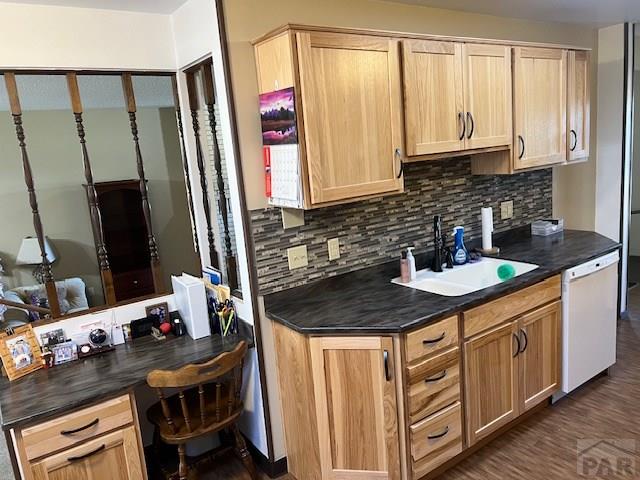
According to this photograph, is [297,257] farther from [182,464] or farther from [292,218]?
[182,464]

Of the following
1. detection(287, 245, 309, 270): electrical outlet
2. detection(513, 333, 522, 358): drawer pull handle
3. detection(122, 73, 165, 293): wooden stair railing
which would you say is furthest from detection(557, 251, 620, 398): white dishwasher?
detection(122, 73, 165, 293): wooden stair railing

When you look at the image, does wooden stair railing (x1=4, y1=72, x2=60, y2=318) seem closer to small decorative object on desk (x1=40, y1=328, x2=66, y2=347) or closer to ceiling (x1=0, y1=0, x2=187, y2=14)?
small decorative object on desk (x1=40, y1=328, x2=66, y2=347)

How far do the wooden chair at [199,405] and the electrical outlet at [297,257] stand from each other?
47cm

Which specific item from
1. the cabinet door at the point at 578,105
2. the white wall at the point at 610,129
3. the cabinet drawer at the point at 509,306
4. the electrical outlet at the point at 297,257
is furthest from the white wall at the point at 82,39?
the white wall at the point at 610,129

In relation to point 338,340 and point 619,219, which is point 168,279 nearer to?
point 338,340

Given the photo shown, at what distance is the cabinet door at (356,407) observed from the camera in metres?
1.97

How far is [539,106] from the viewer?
2836 mm

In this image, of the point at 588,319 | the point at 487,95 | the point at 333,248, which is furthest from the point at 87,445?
the point at 588,319

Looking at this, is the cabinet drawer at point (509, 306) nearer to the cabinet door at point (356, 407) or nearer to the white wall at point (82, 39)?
the cabinet door at point (356, 407)

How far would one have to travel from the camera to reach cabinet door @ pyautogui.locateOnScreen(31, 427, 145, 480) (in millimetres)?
1747

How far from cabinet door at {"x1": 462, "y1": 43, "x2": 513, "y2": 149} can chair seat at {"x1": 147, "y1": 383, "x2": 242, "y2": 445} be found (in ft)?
5.94

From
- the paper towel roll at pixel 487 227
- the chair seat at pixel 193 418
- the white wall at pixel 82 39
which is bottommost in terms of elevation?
the chair seat at pixel 193 418

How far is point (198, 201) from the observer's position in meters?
2.64

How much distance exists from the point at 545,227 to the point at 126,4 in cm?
293
